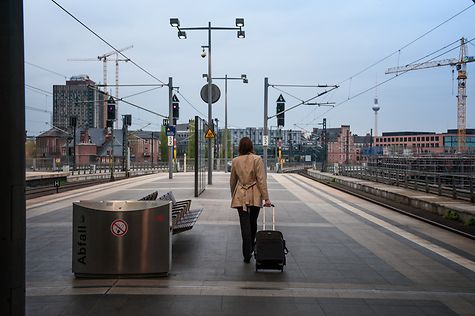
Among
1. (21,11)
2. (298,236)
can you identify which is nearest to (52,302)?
(21,11)

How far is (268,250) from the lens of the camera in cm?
648

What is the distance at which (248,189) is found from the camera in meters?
6.90

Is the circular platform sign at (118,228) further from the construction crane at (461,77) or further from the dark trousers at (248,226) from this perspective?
the construction crane at (461,77)

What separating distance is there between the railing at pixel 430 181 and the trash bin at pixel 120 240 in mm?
12844

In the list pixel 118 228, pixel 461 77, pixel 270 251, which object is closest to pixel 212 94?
pixel 270 251

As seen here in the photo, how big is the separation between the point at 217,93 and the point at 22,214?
868 inches

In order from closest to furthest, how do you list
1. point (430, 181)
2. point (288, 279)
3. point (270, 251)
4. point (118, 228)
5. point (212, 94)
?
point (118, 228) < point (288, 279) < point (270, 251) < point (430, 181) < point (212, 94)

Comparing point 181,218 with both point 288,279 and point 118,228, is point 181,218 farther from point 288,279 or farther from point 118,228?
point 288,279

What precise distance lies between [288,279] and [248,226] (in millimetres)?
990

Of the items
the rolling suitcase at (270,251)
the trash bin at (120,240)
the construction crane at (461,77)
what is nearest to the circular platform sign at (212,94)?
the rolling suitcase at (270,251)

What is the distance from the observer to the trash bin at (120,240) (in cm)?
606

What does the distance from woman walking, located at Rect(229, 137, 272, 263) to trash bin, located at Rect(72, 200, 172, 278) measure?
116cm

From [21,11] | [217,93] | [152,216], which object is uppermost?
[217,93]

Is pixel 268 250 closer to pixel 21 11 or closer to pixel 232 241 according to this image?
pixel 232 241
